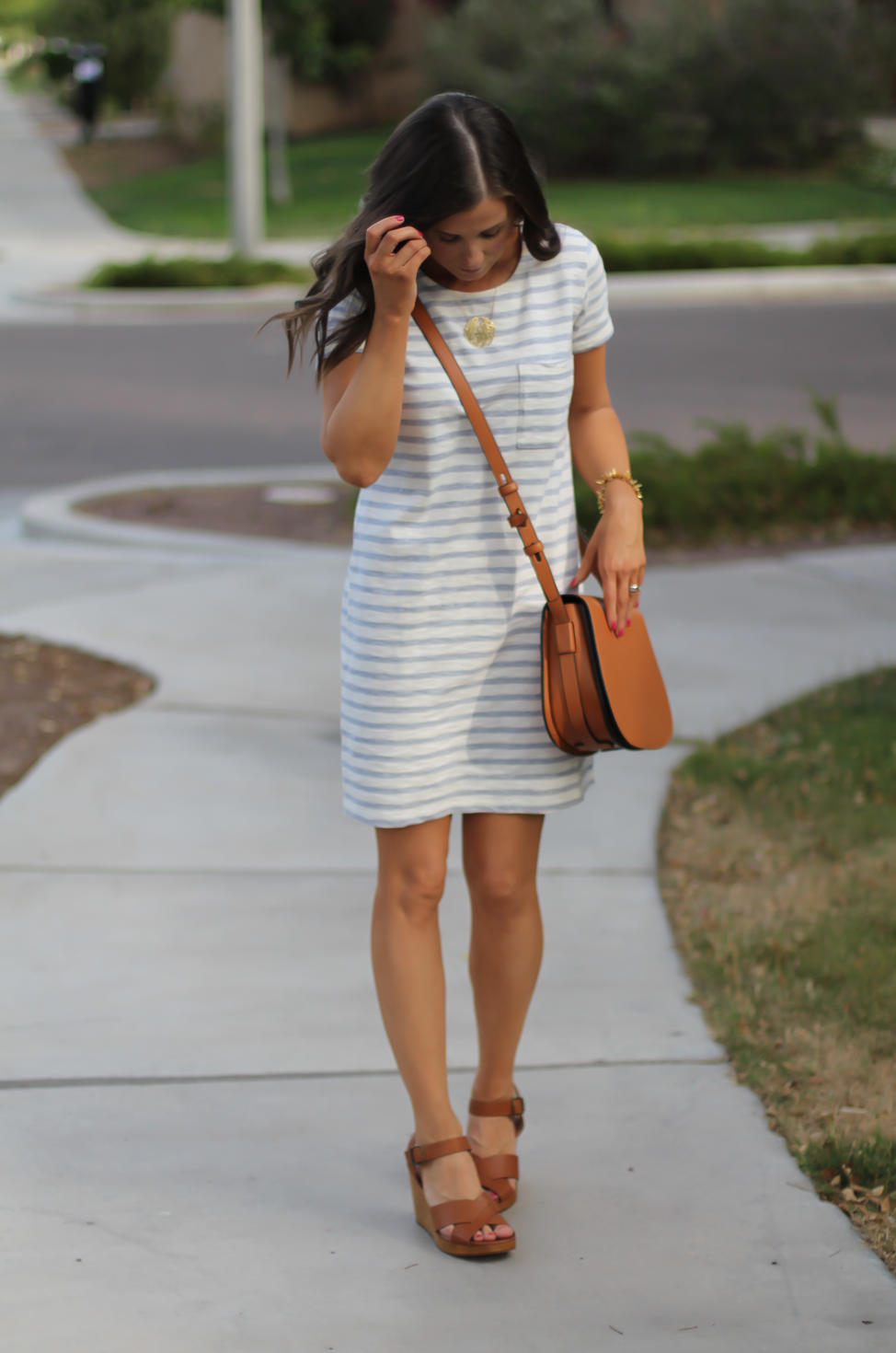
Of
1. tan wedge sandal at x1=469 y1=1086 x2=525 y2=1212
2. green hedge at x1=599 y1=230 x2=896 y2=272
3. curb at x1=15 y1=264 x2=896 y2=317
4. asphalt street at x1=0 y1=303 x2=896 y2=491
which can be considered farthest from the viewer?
green hedge at x1=599 y1=230 x2=896 y2=272

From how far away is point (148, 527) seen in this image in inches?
319

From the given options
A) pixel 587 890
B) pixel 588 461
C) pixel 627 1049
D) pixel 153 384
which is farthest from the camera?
pixel 153 384

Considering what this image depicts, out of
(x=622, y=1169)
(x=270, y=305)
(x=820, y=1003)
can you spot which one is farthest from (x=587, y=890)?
(x=270, y=305)

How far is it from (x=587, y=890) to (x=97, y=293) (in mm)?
15186

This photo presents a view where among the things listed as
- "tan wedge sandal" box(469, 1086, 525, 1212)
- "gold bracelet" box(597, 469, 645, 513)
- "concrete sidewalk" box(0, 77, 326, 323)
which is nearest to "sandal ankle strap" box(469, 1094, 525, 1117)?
"tan wedge sandal" box(469, 1086, 525, 1212)

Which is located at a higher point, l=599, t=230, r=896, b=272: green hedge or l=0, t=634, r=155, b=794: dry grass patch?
l=0, t=634, r=155, b=794: dry grass patch

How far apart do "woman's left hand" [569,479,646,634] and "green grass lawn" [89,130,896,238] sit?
1883 cm

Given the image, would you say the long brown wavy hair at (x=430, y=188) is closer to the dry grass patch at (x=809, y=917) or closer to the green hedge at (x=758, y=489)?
the dry grass patch at (x=809, y=917)

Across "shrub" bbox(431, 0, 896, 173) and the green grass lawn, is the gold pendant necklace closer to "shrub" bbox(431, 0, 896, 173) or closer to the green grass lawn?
the green grass lawn

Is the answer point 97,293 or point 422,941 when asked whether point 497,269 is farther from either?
point 97,293

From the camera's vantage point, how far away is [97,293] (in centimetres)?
1778

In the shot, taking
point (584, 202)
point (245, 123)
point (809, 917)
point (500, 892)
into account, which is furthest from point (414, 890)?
point (584, 202)

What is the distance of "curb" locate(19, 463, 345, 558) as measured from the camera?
305 inches

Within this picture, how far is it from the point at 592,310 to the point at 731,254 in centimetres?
1765
